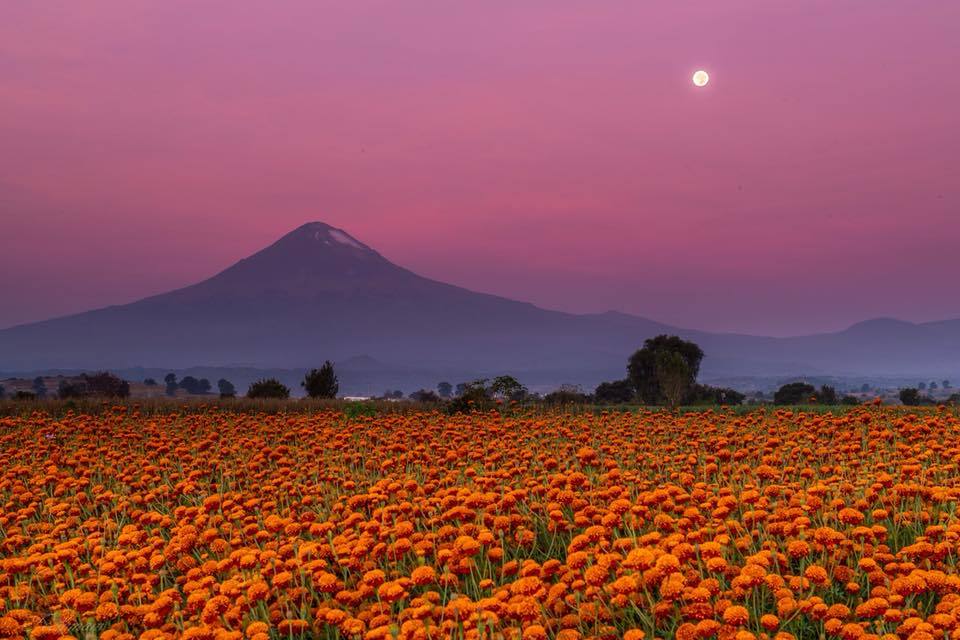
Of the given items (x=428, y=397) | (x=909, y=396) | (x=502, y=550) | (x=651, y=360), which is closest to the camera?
(x=502, y=550)

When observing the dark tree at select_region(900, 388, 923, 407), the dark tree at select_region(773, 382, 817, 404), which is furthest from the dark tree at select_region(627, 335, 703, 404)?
the dark tree at select_region(900, 388, 923, 407)

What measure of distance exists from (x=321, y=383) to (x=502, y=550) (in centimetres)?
3207

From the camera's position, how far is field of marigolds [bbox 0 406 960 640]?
15.4 ft

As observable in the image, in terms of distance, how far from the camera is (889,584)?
15.8ft

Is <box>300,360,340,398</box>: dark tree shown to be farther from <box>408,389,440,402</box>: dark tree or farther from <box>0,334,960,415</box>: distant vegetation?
<box>408,389,440,402</box>: dark tree

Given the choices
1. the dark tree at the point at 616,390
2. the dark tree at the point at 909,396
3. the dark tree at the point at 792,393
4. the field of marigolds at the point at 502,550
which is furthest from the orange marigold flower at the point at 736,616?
the dark tree at the point at 616,390

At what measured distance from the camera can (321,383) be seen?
37000 millimetres

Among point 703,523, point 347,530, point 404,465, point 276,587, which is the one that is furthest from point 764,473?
point 404,465

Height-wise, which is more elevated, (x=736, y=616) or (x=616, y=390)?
(x=736, y=616)

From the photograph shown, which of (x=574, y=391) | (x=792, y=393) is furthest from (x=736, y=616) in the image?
(x=792, y=393)

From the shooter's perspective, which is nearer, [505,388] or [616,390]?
[505,388]

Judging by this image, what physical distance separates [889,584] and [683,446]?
7399 millimetres

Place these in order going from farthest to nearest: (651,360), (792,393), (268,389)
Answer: (792,393)
(651,360)
(268,389)

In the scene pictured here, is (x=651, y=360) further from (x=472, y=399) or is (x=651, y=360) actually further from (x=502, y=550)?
(x=502, y=550)
